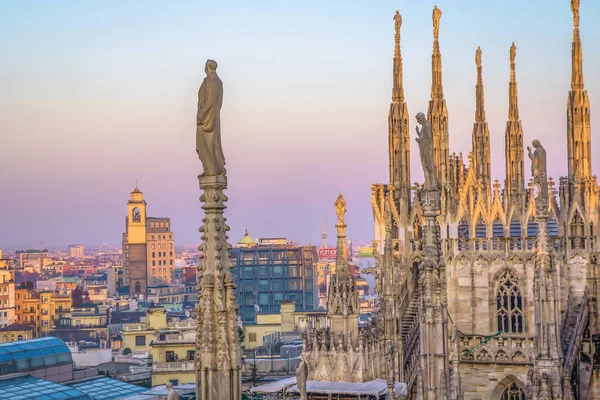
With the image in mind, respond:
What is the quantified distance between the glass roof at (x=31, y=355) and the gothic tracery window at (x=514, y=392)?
22059 mm

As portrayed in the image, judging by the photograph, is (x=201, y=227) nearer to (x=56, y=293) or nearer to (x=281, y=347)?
(x=281, y=347)

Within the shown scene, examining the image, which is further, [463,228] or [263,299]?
[263,299]

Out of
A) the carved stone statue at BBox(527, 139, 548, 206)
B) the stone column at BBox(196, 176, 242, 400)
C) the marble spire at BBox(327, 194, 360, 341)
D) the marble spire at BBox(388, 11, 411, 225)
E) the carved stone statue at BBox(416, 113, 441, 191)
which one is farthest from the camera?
the marble spire at BBox(388, 11, 411, 225)

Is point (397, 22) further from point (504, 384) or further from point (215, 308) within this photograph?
point (215, 308)

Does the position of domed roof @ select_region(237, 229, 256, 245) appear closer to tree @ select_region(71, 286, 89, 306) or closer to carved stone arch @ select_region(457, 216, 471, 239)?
tree @ select_region(71, 286, 89, 306)

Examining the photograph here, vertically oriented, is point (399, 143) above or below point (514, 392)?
above

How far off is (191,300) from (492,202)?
125 metres

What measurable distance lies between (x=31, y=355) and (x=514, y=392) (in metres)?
25.1

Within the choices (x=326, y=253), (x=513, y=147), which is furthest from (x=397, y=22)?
(x=326, y=253)

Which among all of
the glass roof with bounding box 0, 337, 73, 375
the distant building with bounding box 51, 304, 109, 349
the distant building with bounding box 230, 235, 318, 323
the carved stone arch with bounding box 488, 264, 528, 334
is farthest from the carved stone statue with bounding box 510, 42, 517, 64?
the distant building with bounding box 230, 235, 318, 323

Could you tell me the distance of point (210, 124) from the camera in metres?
12.0

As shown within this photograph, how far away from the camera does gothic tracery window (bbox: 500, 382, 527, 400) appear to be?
4228 centimetres

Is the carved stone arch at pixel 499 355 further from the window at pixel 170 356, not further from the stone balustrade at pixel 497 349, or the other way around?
the window at pixel 170 356

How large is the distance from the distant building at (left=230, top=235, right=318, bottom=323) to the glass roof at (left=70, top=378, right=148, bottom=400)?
82.2m
